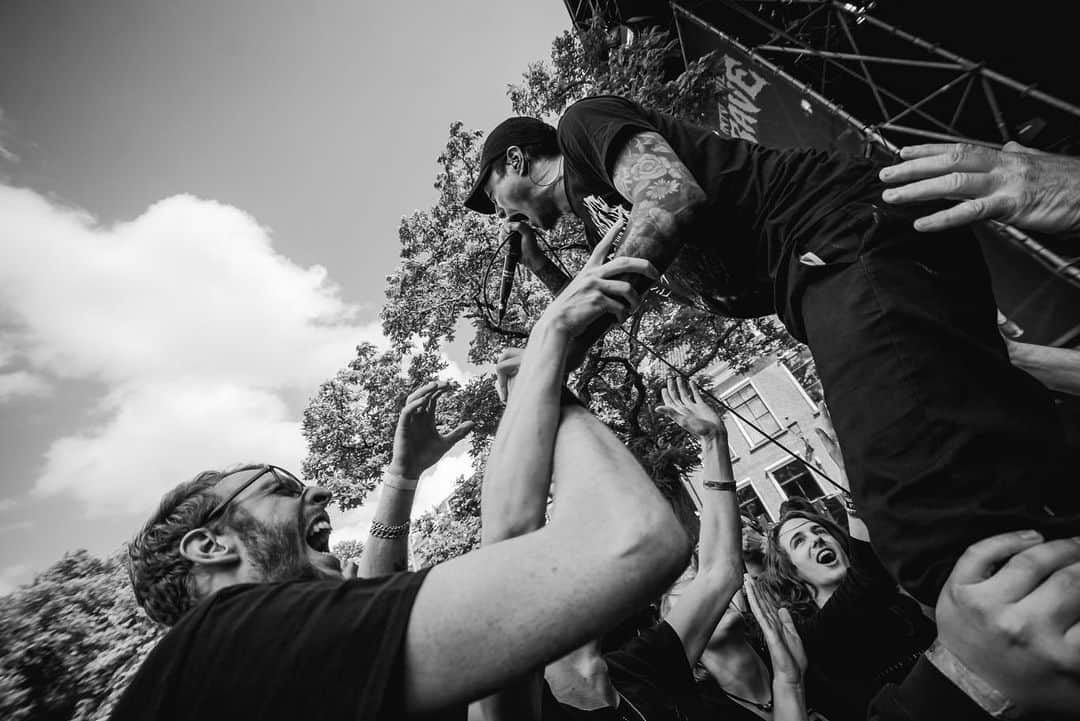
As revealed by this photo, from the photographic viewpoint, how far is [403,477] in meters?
2.39

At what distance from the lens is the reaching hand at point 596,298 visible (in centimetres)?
115

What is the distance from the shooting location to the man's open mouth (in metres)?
1.97

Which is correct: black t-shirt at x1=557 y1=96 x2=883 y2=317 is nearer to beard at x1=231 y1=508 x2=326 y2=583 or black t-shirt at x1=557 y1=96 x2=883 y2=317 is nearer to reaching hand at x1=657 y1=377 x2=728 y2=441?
reaching hand at x1=657 y1=377 x2=728 y2=441

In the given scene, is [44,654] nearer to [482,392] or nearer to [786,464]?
[482,392]

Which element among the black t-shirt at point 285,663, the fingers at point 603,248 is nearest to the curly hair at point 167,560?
the black t-shirt at point 285,663

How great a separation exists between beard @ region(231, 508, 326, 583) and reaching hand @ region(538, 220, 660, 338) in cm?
131

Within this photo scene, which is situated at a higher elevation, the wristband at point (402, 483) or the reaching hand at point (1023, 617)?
the wristband at point (402, 483)

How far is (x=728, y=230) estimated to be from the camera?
140 centimetres

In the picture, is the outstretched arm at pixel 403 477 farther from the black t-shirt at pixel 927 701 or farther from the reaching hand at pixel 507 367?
the black t-shirt at pixel 927 701

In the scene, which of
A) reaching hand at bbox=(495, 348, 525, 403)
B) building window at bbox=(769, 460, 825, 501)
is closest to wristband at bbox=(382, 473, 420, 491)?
reaching hand at bbox=(495, 348, 525, 403)

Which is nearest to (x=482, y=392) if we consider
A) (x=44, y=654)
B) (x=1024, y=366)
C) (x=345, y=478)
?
(x=345, y=478)

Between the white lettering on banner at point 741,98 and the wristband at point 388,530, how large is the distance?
25.2 ft

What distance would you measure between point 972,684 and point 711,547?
2127mm

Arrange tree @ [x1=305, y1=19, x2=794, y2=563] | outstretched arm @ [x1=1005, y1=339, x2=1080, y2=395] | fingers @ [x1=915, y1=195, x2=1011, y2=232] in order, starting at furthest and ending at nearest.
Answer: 1. tree @ [x1=305, y1=19, x2=794, y2=563]
2. outstretched arm @ [x1=1005, y1=339, x2=1080, y2=395]
3. fingers @ [x1=915, y1=195, x2=1011, y2=232]
